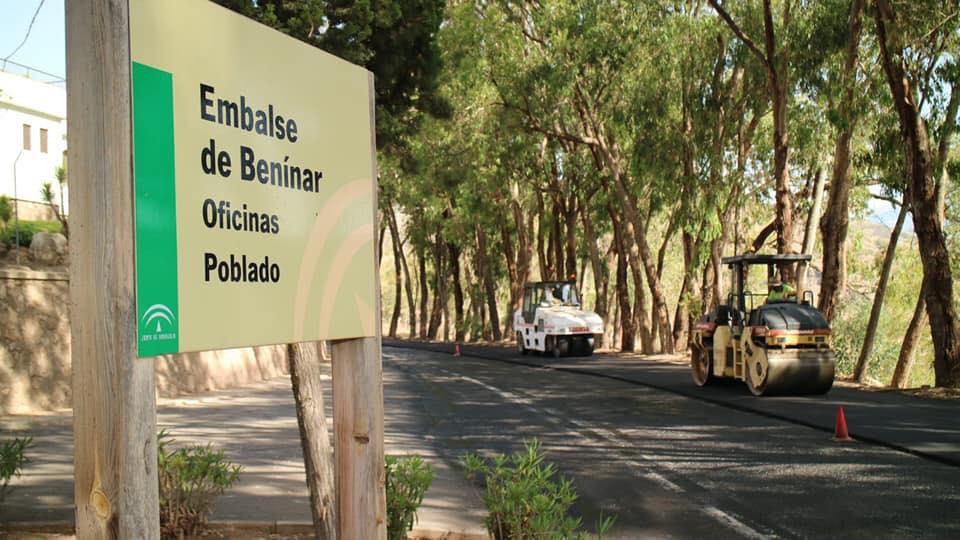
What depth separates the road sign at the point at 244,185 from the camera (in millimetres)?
3762

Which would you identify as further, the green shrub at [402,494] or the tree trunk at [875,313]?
the tree trunk at [875,313]

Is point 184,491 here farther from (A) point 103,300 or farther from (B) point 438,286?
(B) point 438,286

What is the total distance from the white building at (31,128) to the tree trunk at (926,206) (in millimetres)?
24101

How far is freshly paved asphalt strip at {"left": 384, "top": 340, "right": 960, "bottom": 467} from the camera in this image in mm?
12383

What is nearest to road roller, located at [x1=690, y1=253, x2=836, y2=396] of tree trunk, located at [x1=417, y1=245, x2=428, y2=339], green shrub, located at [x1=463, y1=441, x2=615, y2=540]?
green shrub, located at [x1=463, y1=441, x2=615, y2=540]

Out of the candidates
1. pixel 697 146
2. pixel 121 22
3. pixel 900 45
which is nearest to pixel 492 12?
pixel 697 146

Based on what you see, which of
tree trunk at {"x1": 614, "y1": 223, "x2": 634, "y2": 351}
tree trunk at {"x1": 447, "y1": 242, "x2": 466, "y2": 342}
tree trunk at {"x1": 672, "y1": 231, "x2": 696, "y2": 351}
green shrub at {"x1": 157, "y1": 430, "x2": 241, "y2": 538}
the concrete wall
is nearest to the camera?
green shrub at {"x1": 157, "y1": 430, "x2": 241, "y2": 538}

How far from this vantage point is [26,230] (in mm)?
20672

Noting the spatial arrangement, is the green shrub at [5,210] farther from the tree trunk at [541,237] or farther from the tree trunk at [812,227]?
the tree trunk at [541,237]

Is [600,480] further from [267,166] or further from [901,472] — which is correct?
[267,166]

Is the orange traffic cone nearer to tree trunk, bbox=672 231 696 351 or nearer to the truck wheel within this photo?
tree trunk, bbox=672 231 696 351

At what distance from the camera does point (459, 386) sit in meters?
22.5

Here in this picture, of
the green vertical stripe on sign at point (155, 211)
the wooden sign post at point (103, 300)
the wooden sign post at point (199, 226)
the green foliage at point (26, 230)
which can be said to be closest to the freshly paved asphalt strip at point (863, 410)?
the wooden sign post at point (199, 226)

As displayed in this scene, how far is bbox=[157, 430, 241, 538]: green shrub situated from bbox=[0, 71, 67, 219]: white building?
26906mm
